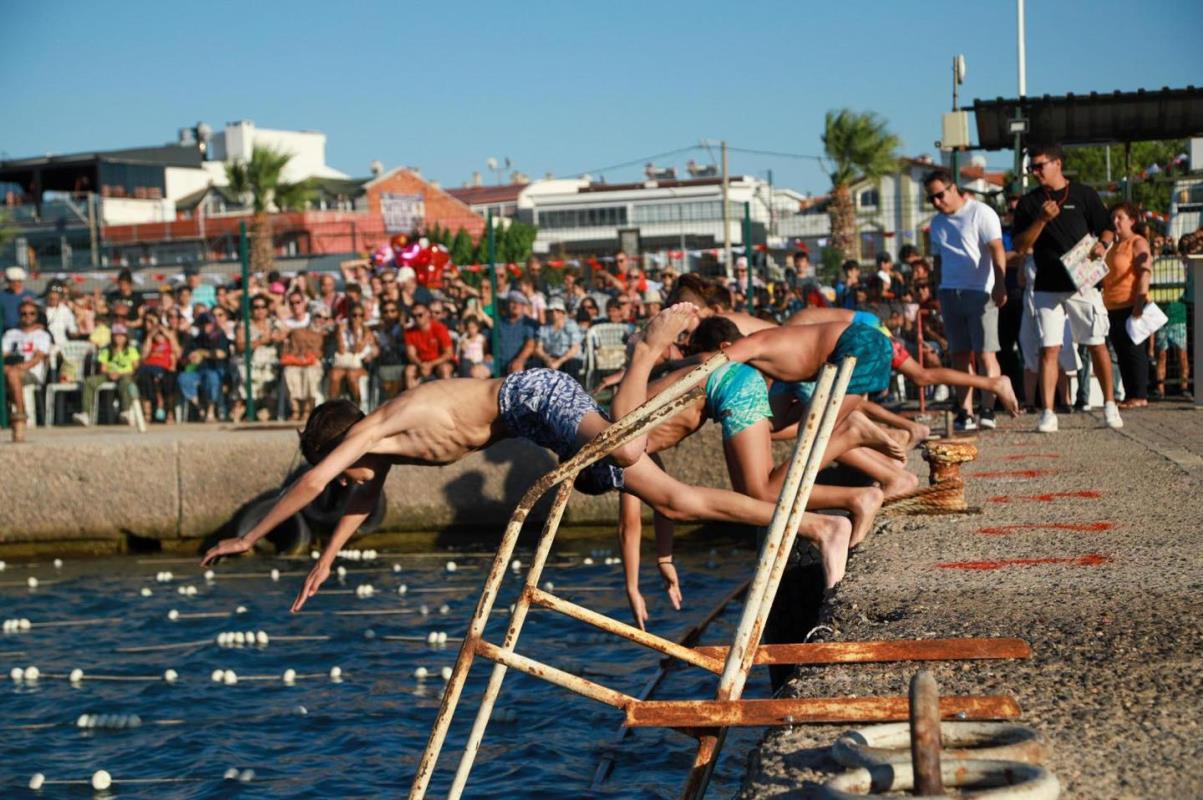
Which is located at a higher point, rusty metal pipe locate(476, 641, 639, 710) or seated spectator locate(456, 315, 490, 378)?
seated spectator locate(456, 315, 490, 378)

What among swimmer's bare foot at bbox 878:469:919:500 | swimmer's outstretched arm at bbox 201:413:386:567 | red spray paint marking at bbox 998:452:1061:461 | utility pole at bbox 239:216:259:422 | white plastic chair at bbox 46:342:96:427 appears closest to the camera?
swimmer's outstretched arm at bbox 201:413:386:567

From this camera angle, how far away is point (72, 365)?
17688 mm

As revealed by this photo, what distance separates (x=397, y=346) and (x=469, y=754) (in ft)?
39.7

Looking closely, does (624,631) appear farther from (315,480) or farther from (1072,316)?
(1072,316)

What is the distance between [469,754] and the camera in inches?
168

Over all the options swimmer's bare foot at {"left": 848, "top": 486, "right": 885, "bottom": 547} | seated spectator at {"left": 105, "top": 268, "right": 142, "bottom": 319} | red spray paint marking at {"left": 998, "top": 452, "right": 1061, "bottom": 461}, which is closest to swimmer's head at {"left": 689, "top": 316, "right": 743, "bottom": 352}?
swimmer's bare foot at {"left": 848, "top": 486, "right": 885, "bottom": 547}

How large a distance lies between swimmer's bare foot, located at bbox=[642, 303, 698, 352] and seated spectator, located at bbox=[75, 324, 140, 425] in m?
12.2

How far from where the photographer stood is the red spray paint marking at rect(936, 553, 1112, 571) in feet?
20.3

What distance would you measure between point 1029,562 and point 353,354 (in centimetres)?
1089

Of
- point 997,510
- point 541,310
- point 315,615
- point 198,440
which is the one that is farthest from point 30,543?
point 997,510

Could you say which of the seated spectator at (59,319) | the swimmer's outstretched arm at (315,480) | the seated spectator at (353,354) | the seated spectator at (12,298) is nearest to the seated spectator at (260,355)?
the seated spectator at (353,354)

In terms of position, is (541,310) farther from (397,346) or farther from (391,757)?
(391,757)

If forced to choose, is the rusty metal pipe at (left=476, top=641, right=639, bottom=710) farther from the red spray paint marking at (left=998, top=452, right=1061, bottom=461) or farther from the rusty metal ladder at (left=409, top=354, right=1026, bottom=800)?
the red spray paint marking at (left=998, top=452, right=1061, bottom=461)

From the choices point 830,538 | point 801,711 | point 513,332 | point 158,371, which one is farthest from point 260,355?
point 801,711
